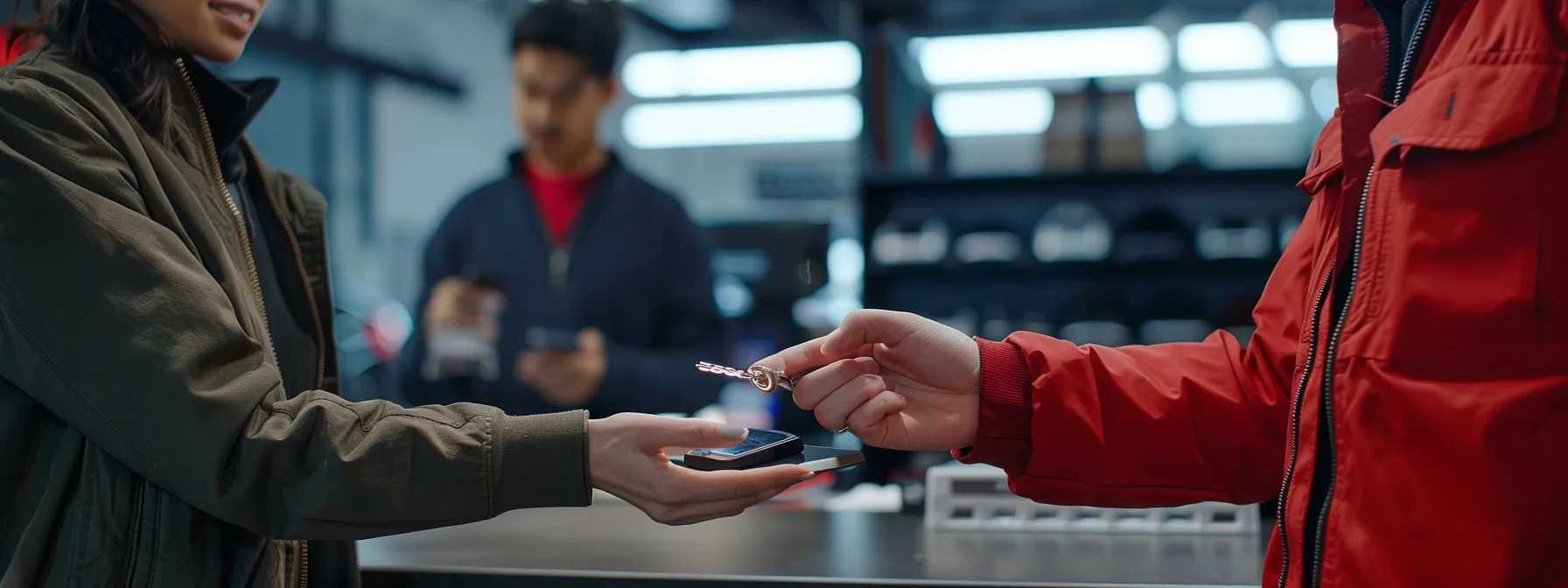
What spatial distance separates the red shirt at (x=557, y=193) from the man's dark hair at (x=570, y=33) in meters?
0.34

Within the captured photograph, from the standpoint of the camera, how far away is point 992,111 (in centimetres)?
504

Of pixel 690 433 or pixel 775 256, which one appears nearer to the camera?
pixel 690 433

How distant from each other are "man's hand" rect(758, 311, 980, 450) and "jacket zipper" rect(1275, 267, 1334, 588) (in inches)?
13.4

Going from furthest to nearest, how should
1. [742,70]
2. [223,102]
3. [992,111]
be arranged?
1. [742,70]
2. [992,111]
3. [223,102]

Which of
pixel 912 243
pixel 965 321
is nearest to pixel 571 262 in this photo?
pixel 912 243

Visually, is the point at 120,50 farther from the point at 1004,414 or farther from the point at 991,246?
the point at 991,246

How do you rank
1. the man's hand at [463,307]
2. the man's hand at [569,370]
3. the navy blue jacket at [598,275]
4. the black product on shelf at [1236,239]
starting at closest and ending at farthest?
the man's hand at [463,307], the man's hand at [569,370], the navy blue jacket at [598,275], the black product on shelf at [1236,239]

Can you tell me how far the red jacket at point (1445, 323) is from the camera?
853 millimetres

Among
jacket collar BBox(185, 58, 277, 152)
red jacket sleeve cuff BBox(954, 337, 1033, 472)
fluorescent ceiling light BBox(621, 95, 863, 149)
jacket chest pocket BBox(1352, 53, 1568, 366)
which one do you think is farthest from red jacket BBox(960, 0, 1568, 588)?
fluorescent ceiling light BBox(621, 95, 863, 149)

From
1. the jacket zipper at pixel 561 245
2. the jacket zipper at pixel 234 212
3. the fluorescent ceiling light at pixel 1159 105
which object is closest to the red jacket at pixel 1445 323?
the jacket zipper at pixel 234 212

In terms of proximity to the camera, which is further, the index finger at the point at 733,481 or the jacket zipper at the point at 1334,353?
the index finger at the point at 733,481

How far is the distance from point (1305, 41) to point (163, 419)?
444 cm

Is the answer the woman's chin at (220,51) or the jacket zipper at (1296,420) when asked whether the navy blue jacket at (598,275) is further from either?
the jacket zipper at (1296,420)

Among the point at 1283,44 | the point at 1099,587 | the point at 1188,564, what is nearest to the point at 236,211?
the point at 1099,587
